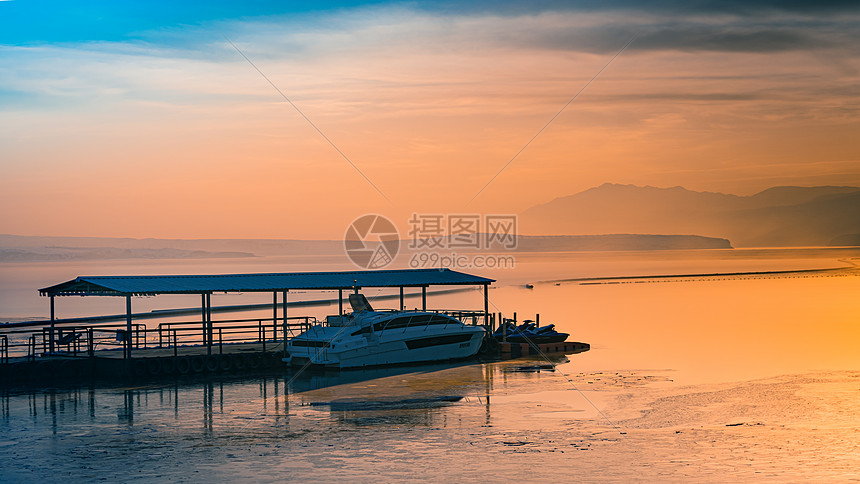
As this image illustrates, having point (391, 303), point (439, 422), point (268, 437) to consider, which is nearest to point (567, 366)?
point (439, 422)

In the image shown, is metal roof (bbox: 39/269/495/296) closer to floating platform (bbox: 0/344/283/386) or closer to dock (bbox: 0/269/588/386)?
dock (bbox: 0/269/588/386)

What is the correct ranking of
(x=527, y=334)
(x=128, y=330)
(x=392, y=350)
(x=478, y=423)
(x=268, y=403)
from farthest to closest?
(x=527, y=334)
(x=392, y=350)
(x=128, y=330)
(x=268, y=403)
(x=478, y=423)

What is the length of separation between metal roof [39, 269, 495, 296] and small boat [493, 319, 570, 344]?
3737mm

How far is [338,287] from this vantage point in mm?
44438

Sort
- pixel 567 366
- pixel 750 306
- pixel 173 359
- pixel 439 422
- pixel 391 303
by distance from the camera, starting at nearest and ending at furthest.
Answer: pixel 439 422 → pixel 173 359 → pixel 567 366 → pixel 750 306 → pixel 391 303

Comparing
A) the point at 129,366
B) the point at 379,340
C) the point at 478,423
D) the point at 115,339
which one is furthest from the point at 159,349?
the point at 478,423

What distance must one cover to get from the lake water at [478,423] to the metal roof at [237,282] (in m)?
4.26

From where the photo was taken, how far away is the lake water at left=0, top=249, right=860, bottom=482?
870 inches

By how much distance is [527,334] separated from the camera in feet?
169

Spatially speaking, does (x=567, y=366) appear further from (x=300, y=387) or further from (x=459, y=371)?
(x=300, y=387)

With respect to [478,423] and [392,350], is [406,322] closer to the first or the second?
[392,350]

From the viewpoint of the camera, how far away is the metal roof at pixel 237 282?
38.0 metres

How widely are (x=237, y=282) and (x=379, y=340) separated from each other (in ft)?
23.6

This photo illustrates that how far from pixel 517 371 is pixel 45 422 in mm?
20196
